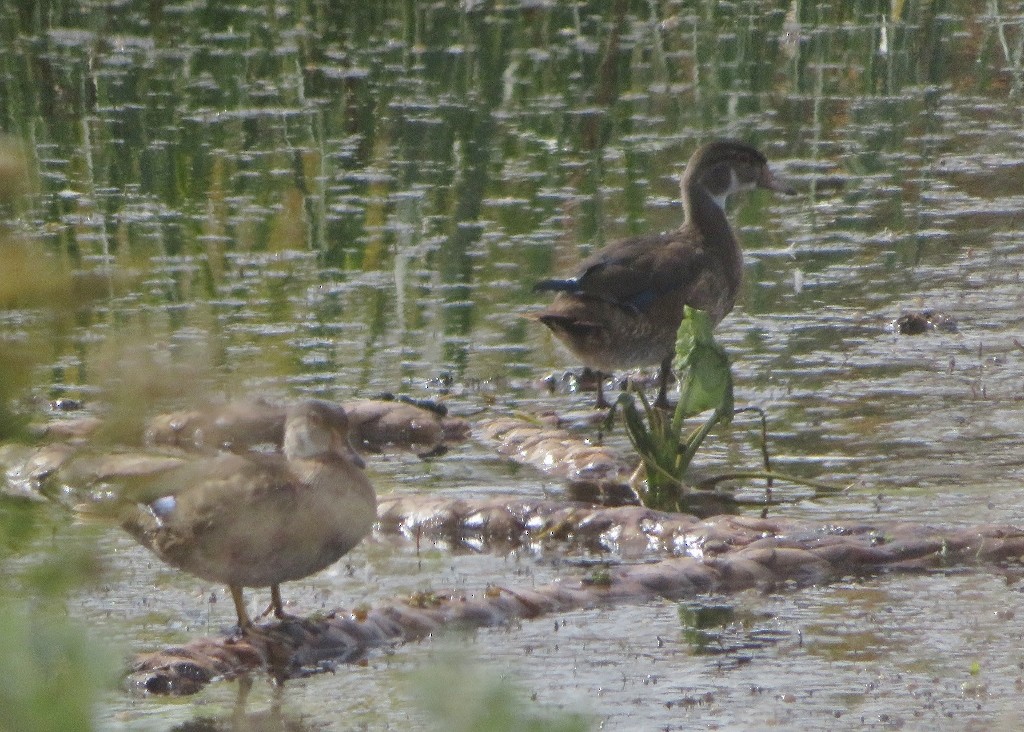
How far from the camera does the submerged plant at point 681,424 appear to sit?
21.5ft

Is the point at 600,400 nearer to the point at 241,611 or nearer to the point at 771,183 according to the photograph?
the point at 771,183

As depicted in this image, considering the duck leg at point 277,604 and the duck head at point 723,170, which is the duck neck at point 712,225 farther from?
the duck leg at point 277,604

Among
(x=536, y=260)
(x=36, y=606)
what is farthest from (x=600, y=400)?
(x=36, y=606)

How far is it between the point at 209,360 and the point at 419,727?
116 inches

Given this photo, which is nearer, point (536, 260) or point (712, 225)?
point (712, 225)

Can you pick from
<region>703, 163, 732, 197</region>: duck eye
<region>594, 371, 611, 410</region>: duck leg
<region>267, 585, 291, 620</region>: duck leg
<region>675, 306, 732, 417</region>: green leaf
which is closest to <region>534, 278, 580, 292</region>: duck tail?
<region>594, 371, 611, 410</region>: duck leg

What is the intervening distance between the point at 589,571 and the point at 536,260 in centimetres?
423

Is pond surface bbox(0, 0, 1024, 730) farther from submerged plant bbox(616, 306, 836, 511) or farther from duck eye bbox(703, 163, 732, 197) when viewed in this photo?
duck eye bbox(703, 163, 732, 197)

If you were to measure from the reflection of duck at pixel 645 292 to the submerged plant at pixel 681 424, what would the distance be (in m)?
1.07

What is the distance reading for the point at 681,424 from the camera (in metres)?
6.61

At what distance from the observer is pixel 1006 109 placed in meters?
13.0

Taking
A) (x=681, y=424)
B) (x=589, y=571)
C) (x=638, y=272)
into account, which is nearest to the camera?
(x=589, y=571)

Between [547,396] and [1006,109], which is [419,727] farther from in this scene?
[1006,109]

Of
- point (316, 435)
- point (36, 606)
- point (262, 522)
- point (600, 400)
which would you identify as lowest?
point (600, 400)
